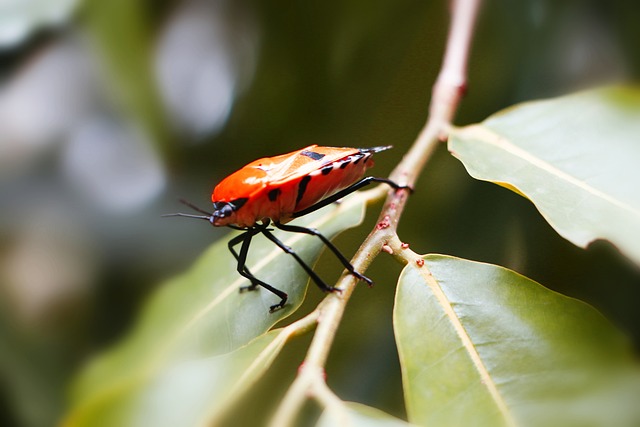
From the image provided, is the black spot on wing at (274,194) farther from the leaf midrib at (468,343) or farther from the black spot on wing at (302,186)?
the leaf midrib at (468,343)

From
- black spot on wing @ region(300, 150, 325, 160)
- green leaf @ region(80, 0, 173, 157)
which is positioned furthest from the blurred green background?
black spot on wing @ region(300, 150, 325, 160)

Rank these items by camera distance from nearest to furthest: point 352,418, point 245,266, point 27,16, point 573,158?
point 352,418 < point 573,158 < point 245,266 < point 27,16

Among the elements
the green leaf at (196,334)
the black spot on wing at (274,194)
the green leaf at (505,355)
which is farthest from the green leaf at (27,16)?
the green leaf at (505,355)

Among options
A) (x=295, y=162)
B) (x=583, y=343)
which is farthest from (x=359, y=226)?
(x=583, y=343)

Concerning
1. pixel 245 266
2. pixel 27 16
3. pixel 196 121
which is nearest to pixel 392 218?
pixel 245 266

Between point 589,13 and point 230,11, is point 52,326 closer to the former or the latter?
point 230,11

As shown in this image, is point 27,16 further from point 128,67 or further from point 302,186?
point 302,186
